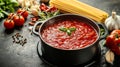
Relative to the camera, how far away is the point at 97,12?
2.29 m

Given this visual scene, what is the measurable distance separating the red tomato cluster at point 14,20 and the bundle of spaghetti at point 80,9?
10.6 inches

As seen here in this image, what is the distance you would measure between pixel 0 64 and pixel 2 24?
1.56ft

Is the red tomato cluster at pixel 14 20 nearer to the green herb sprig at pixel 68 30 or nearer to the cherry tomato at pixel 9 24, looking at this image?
the cherry tomato at pixel 9 24


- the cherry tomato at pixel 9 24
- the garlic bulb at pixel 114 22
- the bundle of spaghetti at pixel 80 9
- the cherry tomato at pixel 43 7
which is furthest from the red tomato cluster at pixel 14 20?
the garlic bulb at pixel 114 22

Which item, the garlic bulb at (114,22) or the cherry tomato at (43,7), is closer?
the garlic bulb at (114,22)

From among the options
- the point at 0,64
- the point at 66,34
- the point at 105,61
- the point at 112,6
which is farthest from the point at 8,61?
the point at 112,6

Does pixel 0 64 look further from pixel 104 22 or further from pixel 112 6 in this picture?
pixel 112 6

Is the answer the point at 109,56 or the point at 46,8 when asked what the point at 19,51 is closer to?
the point at 46,8

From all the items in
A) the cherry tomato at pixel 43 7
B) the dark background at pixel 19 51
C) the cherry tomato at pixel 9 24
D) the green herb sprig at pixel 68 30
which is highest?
the green herb sprig at pixel 68 30

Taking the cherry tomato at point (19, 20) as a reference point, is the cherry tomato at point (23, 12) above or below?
above

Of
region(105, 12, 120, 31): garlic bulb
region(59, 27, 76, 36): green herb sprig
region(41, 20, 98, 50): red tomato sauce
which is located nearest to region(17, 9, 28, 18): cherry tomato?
region(41, 20, 98, 50): red tomato sauce

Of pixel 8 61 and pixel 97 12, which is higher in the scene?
pixel 97 12

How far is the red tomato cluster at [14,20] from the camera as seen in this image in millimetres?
2284

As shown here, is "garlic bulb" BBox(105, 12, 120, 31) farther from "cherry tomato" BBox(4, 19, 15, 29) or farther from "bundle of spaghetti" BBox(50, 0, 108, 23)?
"cherry tomato" BBox(4, 19, 15, 29)
